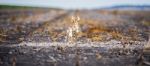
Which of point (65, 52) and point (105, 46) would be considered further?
point (105, 46)

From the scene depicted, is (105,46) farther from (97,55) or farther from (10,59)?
(10,59)

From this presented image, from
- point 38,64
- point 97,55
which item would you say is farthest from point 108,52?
point 38,64

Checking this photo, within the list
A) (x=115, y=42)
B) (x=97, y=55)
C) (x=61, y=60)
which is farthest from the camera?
(x=115, y=42)

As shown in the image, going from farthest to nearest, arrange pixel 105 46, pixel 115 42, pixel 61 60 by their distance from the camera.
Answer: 1. pixel 115 42
2. pixel 105 46
3. pixel 61 60

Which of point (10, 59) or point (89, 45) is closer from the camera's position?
point (10, 59)

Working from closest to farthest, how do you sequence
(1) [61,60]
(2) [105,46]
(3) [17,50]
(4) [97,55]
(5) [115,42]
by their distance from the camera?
(1) [61,60]
(4) [97,55]
(3) [17,50]
(2) [105,46]
(5) [115,42]

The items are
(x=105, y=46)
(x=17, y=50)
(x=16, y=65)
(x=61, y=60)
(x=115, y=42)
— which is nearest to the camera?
(x=16, y=65)

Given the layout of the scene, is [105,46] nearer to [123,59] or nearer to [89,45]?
[89,45]

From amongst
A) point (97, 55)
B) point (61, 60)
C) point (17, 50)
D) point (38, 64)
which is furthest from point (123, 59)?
point (17, 50)
